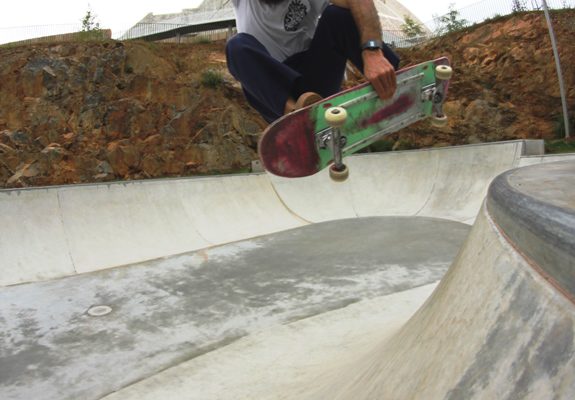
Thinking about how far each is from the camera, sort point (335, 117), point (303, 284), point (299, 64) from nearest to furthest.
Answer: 1. point (335, 117)
2. point (299, 64)
3. point (303, 284)

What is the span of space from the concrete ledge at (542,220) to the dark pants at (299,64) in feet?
5.11

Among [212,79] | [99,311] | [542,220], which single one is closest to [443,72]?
[542,220]

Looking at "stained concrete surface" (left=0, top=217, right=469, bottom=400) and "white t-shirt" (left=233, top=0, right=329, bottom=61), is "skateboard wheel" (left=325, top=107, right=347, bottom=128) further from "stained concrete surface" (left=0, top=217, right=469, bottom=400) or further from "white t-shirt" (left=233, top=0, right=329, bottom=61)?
"stained concrete surface" (left=0, top=217, right=469, bottom=400)

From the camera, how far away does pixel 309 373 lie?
279cm

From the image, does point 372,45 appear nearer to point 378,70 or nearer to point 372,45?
point 372,45

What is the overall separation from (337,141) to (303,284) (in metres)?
2.15

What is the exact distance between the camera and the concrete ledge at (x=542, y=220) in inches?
34.4

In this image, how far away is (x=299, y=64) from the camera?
3.08m

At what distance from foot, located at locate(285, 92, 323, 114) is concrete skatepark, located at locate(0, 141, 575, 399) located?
117 cm

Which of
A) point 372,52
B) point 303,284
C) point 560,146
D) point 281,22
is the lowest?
point 303,284

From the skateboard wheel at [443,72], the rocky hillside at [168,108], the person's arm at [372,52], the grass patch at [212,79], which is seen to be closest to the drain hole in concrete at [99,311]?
the person's arm at [372,52]

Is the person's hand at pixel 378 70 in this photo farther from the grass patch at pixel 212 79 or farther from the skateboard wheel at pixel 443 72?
the grass patch at pixel 212 79

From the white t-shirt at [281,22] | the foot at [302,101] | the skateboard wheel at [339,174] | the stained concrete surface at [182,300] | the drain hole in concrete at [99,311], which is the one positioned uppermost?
the white t-shirt at [281,22]

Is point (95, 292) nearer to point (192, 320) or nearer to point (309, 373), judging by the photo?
point (192, 320)
